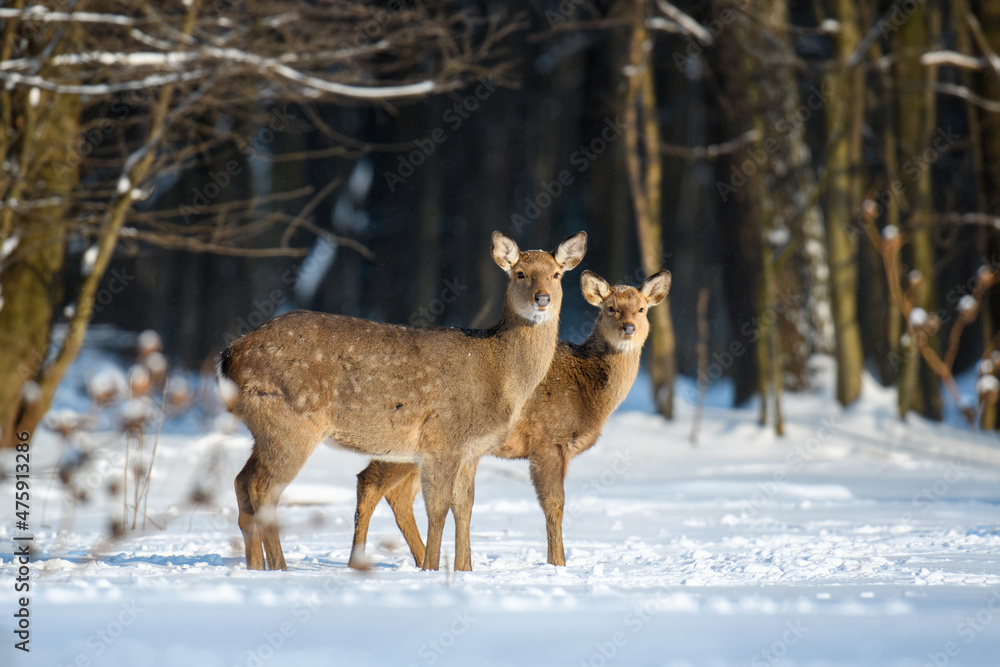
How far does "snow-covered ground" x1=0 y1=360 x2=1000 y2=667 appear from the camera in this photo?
363cm

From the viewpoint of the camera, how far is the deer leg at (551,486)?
23.1 ft

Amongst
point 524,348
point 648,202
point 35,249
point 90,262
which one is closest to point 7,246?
point 35,249

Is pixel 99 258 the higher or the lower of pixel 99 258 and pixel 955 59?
the lower

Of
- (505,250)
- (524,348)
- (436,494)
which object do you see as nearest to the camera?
(436,494)

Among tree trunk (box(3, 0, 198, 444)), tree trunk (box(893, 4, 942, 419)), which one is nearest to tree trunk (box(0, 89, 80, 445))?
tree trunk (box(3, 0, 198, 444))

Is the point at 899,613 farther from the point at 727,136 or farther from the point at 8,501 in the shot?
the point at 727,136

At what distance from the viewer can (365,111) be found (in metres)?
28.4

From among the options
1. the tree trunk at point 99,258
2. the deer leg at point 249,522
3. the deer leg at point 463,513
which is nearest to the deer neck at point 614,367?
the deer leg at point 463,513

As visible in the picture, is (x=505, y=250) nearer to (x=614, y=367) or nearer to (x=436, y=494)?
(x=614, y=367)

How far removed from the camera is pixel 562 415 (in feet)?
25.2

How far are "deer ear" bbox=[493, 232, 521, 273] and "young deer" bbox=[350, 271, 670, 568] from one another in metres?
0.97

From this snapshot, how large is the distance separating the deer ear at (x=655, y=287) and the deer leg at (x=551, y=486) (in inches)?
64.6

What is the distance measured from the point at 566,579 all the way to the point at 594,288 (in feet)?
11.2

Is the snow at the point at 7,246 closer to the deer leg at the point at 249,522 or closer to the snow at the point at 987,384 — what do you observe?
the deer leg at the point at 249,522
